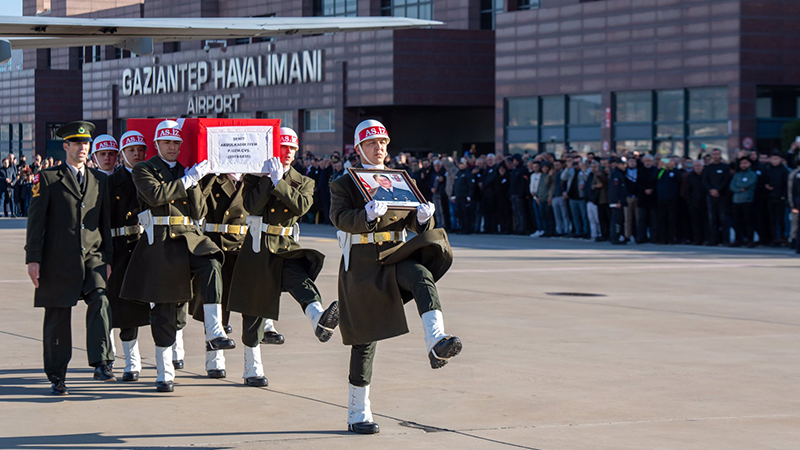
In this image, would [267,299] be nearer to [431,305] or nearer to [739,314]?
[431,305]

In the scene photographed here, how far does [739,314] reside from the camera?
13.2 m

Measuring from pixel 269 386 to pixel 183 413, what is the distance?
1.08 m

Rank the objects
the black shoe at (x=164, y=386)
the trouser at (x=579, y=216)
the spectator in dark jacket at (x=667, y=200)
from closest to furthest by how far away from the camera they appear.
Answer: the black shoe at (x=164, y=386) < the spectator in dark jacket at (x=667, y=200) < the trouser at (x=579, y=216)

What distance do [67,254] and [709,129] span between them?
26.4m

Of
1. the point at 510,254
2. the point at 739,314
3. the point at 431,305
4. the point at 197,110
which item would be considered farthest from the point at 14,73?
the point at 431,305

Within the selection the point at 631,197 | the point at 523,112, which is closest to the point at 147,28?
the point at 631,197

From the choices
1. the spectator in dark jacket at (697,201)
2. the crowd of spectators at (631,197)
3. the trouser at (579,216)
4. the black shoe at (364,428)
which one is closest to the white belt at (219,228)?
the black shoe at (364,428)

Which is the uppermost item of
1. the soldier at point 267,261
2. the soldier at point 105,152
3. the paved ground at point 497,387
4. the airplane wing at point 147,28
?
the airplane wing at point 147,28

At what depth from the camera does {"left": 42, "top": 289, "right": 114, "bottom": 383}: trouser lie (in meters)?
8.49

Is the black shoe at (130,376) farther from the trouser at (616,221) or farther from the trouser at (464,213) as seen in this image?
the trouser at (464,213)

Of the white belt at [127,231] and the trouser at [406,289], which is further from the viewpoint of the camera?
the white belt at [127,231]

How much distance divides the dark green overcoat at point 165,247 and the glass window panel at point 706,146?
24.4 meters

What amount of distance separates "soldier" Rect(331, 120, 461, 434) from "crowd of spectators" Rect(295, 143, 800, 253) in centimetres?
1635

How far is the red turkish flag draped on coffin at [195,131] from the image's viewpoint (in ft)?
29.2
